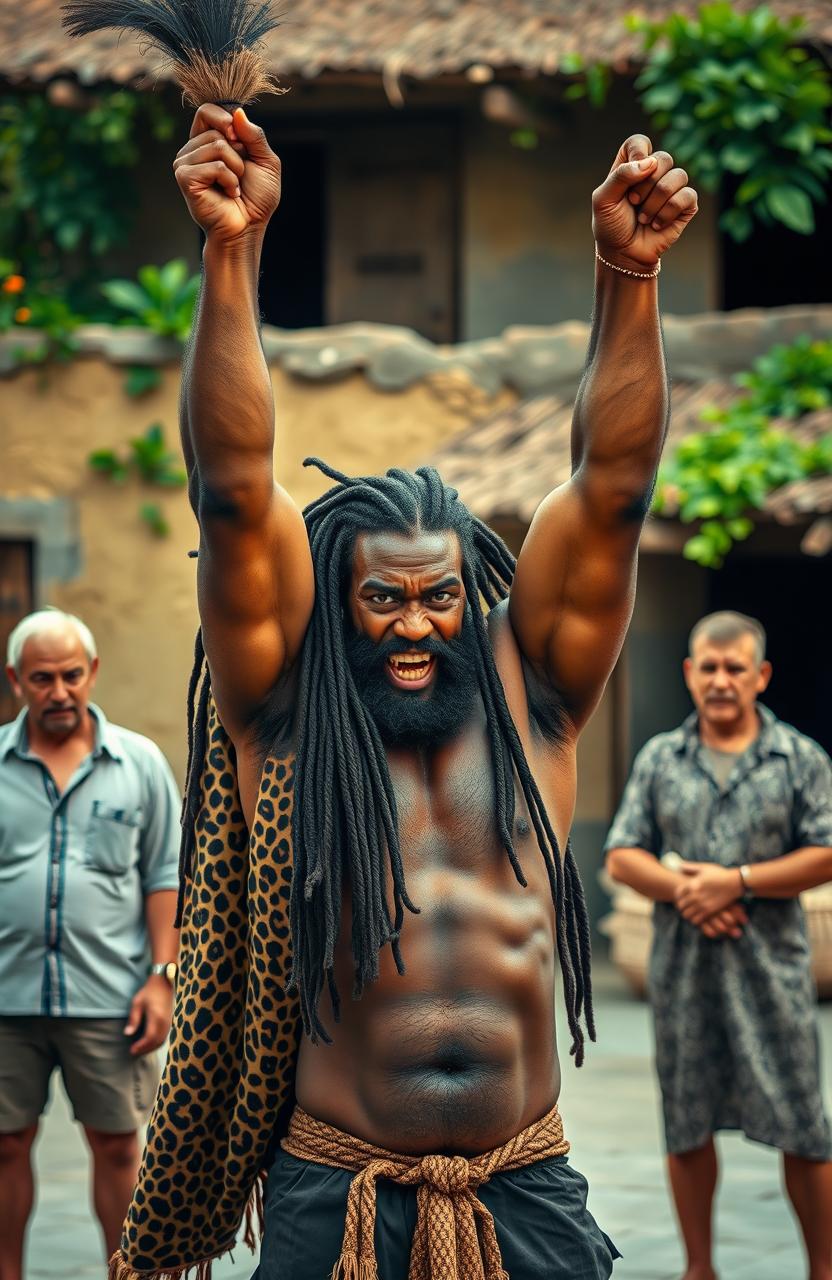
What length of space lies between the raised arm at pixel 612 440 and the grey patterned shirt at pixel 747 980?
106 inches

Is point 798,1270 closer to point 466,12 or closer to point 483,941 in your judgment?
point 483,941

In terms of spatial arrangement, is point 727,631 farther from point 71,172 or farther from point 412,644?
point 71,172

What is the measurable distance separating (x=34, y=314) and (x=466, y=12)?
10.4 feet

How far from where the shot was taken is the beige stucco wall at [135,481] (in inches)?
500

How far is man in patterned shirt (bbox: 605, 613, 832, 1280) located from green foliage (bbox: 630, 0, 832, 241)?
6.16 meters

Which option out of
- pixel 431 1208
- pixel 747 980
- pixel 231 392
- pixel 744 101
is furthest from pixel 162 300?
pixel 431 1208

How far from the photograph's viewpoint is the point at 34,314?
1309cm

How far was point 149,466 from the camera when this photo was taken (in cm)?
1276

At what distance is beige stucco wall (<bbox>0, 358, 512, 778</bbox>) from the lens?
12.7 metres

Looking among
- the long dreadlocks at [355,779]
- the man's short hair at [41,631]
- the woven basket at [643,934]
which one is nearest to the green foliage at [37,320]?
the woven basket at [643,934]

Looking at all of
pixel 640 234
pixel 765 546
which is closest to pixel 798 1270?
pixel 640 234

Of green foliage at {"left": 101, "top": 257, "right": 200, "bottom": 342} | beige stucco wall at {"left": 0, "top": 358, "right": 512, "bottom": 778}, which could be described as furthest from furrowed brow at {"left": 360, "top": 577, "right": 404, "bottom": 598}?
green foliage at {"left": 101, "top": 257, "right": 200, "bottom": 342}

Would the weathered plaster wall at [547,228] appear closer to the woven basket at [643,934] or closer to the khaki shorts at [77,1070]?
the woven basket at [643,934]

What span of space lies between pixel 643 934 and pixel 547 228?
4828 mm
